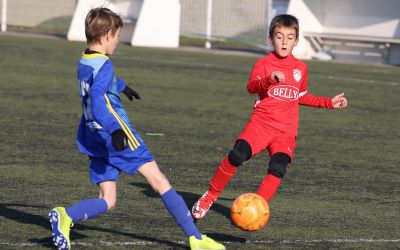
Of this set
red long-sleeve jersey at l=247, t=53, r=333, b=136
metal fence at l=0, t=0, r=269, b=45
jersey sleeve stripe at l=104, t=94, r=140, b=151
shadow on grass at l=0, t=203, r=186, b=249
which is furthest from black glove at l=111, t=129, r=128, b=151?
metal fence at l=0, t=0, r=269, b=45

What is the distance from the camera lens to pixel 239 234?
7410 millimetres

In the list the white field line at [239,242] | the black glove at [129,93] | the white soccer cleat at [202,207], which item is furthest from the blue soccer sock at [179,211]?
the white soccer cleat at [202,207]

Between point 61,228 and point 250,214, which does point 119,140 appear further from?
point 250,214

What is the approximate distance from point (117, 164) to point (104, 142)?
153mm

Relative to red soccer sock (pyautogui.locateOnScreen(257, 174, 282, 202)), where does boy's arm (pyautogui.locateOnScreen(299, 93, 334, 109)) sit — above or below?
above

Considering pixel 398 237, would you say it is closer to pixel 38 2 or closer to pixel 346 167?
pixel 346 167

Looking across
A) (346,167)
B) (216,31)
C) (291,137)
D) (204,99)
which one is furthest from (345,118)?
(216,31)

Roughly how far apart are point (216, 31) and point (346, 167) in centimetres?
2259

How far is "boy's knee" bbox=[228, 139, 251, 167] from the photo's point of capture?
7840mm

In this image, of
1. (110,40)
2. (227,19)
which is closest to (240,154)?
(110,40)

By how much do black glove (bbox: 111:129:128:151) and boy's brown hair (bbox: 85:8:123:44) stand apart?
27.5 inches

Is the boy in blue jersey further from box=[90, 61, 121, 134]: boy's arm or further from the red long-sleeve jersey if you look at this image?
the red long-sleeve jersey

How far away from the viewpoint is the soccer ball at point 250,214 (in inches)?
280

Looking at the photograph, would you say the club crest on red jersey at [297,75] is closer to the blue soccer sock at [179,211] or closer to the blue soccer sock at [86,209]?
the blue soccer sock at [179,211]
